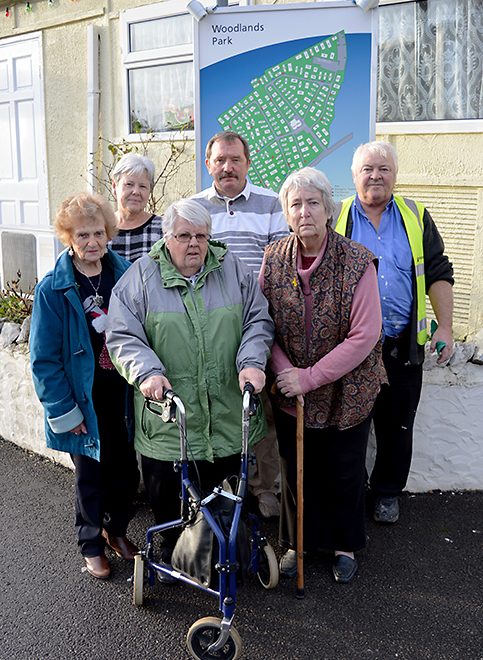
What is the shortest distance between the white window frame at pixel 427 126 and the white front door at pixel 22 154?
4.38 m

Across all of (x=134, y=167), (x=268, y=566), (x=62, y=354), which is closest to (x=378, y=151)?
(x=134, y=167)

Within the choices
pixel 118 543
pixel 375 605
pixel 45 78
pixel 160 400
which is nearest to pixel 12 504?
pixel 118 543

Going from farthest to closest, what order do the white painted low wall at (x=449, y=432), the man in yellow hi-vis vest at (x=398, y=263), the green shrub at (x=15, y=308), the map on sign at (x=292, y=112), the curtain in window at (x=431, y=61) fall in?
the curtain in window at (x=431, y=61) < the green shrub at (x=15, y=308) < the map on sign at (x=292, y=112) < the white painted low wall at (x=449, y=432) < the man in yellow hi-vis vest at (x=398, y=263)

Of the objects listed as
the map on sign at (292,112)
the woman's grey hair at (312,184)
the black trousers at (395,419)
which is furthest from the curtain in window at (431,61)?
the woman's grey hair at (312,184)

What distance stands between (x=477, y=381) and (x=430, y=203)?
2.40m

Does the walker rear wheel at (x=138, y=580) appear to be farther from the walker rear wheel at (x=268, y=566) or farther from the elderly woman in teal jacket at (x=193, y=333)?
the walker rear wheel at (x=268, y=566)

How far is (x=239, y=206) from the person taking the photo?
11.2ft

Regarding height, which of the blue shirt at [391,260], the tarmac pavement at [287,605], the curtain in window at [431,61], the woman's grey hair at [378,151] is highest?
the curtain in window at [431,61]

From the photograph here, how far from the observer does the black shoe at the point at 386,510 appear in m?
3.58

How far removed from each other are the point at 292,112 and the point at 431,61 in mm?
2120

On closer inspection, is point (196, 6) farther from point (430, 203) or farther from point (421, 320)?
point (430, 203)

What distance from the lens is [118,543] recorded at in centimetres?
332

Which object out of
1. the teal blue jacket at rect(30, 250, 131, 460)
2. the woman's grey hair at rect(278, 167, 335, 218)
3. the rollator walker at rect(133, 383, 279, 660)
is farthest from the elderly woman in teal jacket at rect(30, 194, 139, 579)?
the woman's grey hair at rect(278, 167, 335, 218)

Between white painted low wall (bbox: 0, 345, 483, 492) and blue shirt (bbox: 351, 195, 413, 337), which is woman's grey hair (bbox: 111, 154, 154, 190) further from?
white painted low wall (bbox: 0, 345, 483, 492)
